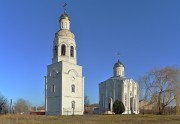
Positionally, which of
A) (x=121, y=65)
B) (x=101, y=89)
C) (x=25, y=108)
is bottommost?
(x=25, y=108)

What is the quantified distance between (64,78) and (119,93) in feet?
60.0

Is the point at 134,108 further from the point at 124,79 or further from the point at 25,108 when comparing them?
the point at 25,108

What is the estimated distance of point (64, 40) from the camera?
49.8 meters

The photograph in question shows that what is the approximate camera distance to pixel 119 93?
62.9m

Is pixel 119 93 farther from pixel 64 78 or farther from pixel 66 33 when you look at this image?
pixel 66 33

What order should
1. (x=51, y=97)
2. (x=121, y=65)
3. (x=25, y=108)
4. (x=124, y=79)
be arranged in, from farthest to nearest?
1. (x=25, y=108)
2. (x=121, y=65)
3. (x=124, y=79)
4. (x=51, y=97)

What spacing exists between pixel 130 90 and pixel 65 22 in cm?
2231

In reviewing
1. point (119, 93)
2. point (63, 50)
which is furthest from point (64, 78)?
point (119, 93)

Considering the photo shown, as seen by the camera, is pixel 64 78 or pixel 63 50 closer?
pixel 64 78

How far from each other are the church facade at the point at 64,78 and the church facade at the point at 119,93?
14.1 metres

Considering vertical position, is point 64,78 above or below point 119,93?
above

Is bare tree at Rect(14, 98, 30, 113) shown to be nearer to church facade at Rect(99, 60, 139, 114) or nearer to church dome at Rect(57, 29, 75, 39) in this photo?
church facade at Rect(99, 60, 139, 114)

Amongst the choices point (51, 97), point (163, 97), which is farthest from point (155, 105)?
point (51, 97)

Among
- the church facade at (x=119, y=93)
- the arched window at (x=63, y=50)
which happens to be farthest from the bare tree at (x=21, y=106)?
the arched window at (x=63, y=50)
